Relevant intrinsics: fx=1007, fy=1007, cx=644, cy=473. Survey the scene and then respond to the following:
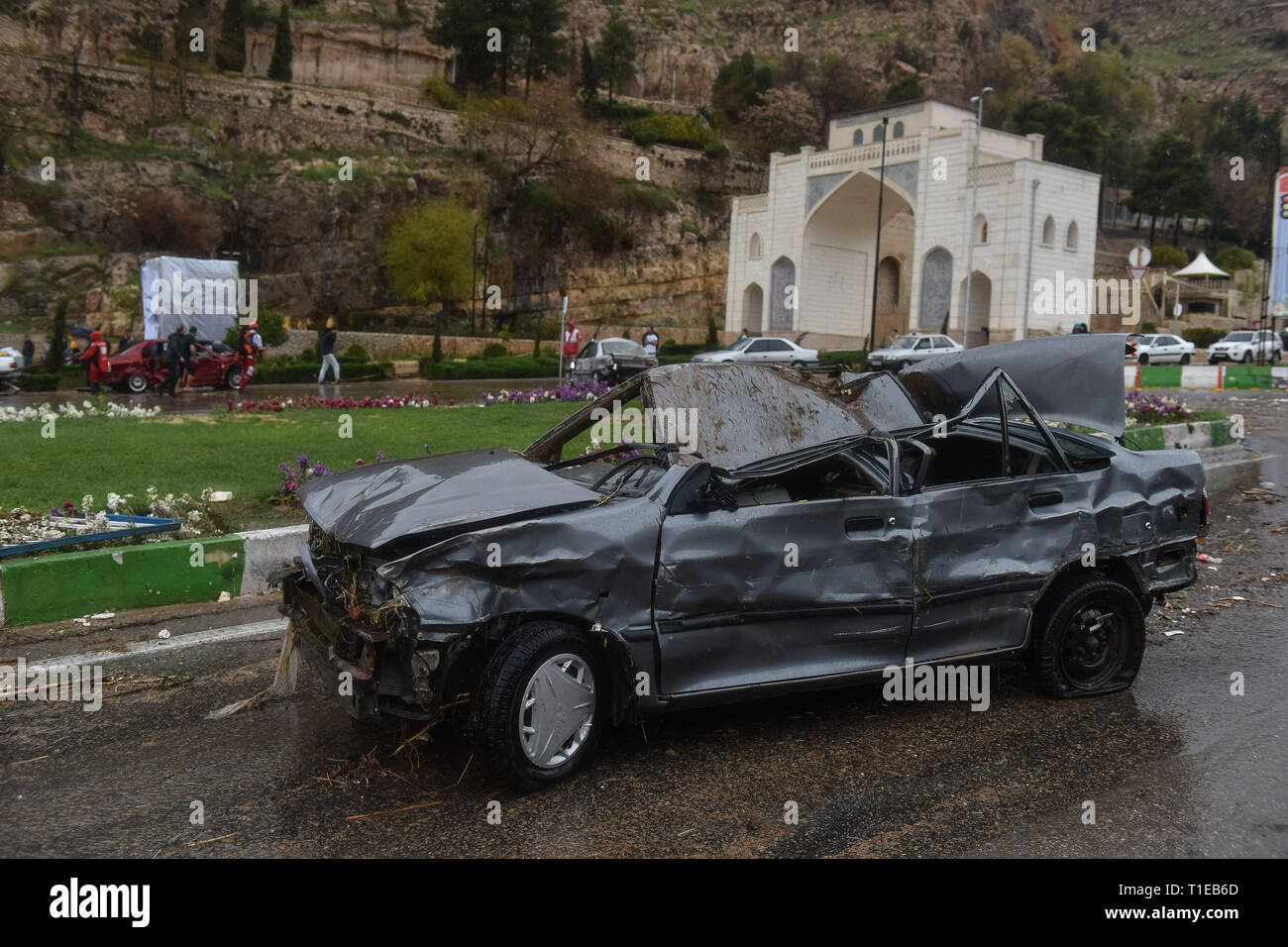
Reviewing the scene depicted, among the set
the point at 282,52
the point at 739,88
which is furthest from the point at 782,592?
the point at 739,88

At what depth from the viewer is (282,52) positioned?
68375mm

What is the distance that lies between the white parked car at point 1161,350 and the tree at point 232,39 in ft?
198

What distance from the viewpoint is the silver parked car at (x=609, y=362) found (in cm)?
3053

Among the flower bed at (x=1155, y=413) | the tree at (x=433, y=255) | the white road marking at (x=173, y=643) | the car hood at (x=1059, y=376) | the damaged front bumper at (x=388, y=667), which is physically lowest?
the white road marking at (x=173, y=643)

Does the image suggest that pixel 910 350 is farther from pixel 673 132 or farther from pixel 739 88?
pixel 739 88

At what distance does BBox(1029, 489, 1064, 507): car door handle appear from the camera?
203 inches

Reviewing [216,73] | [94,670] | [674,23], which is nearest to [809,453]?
[94,670]

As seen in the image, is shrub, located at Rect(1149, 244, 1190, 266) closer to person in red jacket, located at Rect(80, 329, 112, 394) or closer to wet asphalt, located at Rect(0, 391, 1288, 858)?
person in red jacket, located at Rect(80, 329, 112, 394)

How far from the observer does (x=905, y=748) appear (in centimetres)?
457

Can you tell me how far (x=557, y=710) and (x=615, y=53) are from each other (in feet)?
272

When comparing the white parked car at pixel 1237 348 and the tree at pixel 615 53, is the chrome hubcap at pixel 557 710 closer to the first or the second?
the white parked car at pixel 1237 348

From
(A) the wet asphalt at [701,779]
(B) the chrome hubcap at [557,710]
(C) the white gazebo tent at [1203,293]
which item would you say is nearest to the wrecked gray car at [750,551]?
(B) the chrome hubcap at [557,710]

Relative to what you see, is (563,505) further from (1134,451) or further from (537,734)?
(1134,451)
